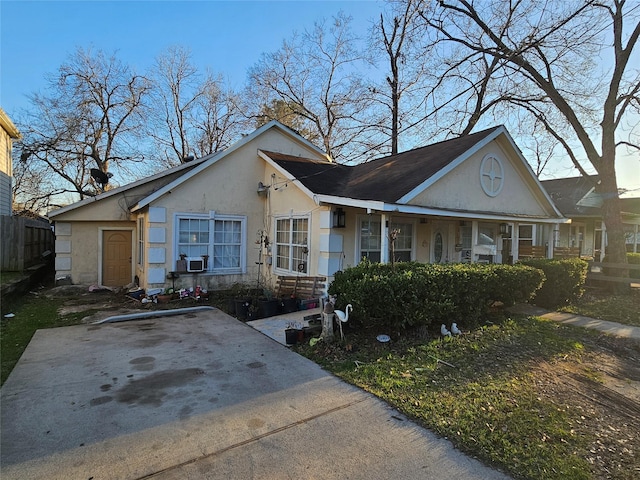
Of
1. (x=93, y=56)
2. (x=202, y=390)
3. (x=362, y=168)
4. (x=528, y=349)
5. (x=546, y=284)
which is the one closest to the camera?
(x=202, y=390)

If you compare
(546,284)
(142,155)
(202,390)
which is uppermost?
(142,155)

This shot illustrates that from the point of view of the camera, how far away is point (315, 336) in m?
6.28

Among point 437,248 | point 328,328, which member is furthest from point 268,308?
point 437,248

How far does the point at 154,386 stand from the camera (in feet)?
14.3

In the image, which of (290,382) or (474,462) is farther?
(290,382)

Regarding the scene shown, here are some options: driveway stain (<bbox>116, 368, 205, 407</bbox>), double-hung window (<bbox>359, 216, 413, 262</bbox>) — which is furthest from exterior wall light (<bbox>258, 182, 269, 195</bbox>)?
driveway stain (<bbox>116, 368, 205, 407</bbox>)

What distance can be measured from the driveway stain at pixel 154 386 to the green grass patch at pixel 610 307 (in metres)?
9.09

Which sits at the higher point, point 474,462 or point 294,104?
point 294,104

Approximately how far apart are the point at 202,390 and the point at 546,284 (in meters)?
8.86

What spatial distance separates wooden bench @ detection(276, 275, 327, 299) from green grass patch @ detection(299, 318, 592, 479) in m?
3.08

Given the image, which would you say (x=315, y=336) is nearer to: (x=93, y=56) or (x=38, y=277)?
(x=38, y=277)

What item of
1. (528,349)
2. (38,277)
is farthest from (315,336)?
(38,277)

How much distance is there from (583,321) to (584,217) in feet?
50.5

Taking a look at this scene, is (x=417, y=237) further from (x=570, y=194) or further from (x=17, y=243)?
(x=570, y=194)
